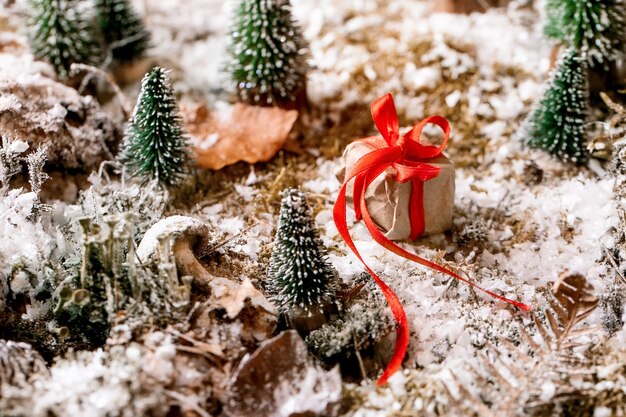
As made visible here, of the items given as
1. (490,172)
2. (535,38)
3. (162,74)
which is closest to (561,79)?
(490,172)

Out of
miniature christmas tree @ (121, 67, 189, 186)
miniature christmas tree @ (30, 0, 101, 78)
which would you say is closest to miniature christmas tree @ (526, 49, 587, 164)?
miniature christmas tree @ (121, 67, 189, 186)

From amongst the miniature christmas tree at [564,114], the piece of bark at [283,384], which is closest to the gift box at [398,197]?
the miniature christmas tree at [564,114]

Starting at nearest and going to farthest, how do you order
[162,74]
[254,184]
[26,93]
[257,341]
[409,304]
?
[257,341] → [409,304] → [162,74] → [26,93] → [254,184]

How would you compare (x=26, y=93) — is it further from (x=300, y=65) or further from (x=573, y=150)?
(x=573, y=150)

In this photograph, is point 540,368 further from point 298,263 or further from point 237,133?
point 237,133

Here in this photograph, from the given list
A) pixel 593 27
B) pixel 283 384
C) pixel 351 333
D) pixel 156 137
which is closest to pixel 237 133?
pixel 156 137

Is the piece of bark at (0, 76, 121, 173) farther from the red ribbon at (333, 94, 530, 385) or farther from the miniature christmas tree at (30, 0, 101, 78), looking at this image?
the red ribbon at (333, 94, 530, 385)
